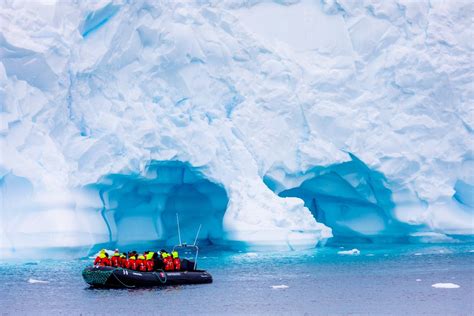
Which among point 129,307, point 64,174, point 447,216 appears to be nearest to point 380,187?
point 447,216

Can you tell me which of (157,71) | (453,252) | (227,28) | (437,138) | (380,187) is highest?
(227,28)

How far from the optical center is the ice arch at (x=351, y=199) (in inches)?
1132

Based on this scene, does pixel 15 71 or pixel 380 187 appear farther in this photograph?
pixel 380 187

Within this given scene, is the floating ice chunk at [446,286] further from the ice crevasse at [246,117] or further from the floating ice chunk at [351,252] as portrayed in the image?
the floating ice chunk at [351,252]

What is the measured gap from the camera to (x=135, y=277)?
61.6ft

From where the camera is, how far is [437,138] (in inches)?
1131

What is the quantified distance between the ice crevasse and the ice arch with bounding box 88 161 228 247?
62 mm

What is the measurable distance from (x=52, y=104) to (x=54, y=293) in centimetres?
872

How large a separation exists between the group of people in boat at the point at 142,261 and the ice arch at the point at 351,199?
31.1ft

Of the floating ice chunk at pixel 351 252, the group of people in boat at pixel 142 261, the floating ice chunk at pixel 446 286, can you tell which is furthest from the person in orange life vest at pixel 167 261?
the floating ice chunk at pixel 351 252

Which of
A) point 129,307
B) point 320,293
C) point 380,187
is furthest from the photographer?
point 380,187

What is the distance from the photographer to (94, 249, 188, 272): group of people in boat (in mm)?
18953

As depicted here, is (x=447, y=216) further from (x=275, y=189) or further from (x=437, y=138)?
(x=275, y=189)

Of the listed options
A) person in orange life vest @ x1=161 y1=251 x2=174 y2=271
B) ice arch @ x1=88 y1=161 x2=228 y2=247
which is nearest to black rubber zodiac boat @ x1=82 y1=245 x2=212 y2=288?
person in orange life vest @ x1=161 y1=251 x2=174 y2=271
